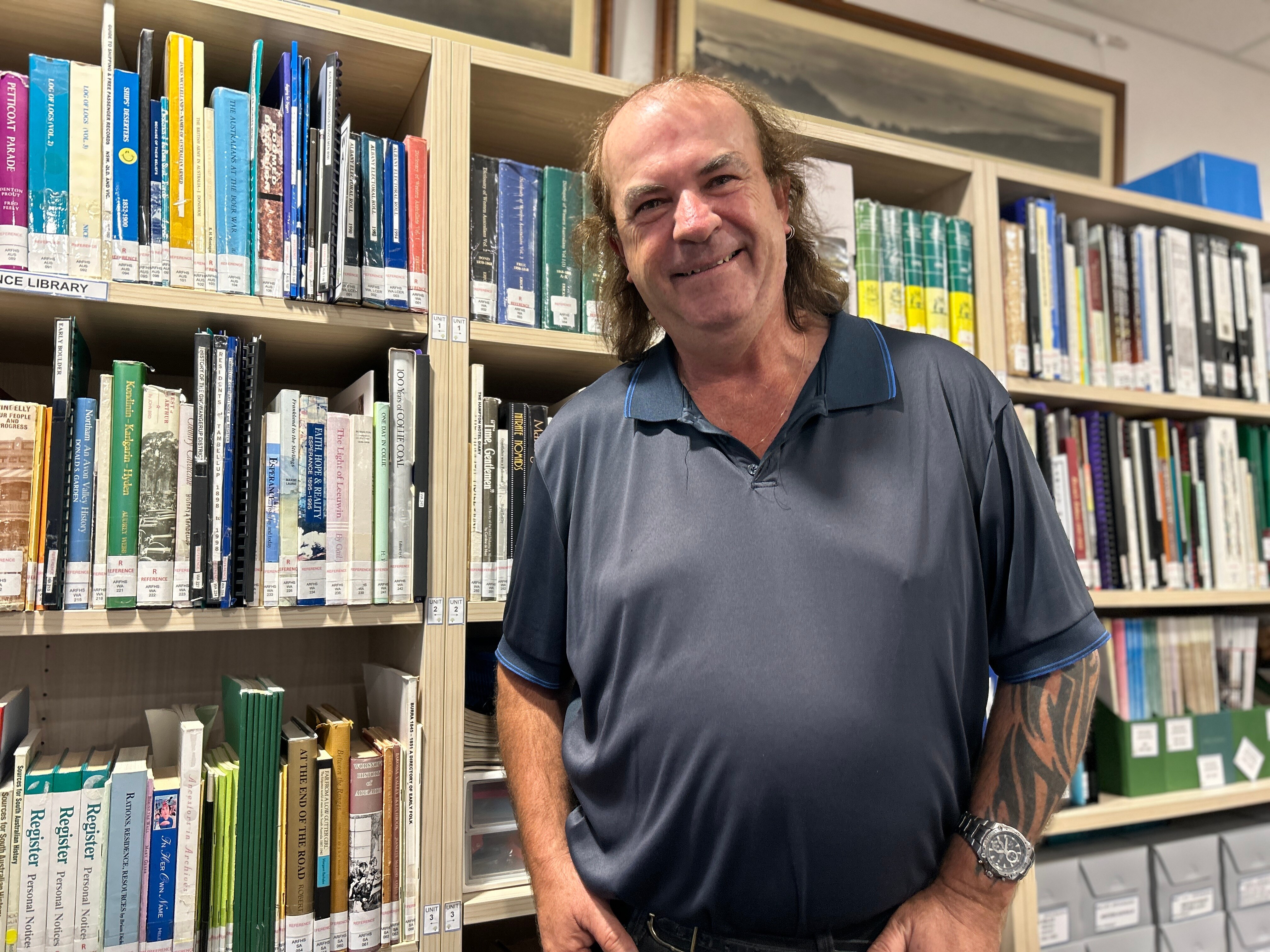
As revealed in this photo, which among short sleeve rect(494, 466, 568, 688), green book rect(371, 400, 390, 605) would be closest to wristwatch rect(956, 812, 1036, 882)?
short sleeve rect(494, 466, 568, 688)

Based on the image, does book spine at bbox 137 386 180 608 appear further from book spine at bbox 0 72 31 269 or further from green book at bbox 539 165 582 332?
green book at bbox 539 165 582 332

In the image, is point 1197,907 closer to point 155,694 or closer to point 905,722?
point 905,722

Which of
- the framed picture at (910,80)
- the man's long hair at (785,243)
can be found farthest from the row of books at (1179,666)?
the framed picture at (910,80)

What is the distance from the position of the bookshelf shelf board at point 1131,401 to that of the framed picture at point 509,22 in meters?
1.24

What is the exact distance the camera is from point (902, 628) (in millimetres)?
901

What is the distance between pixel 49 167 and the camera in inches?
45.9

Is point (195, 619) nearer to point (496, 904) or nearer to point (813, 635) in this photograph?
point (496, 904)

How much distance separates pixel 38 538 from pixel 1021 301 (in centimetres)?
184

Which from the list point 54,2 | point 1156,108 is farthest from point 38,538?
point 1156,108

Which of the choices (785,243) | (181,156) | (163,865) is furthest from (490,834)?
Result: (181,156)

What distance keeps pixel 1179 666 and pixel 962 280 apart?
1.07 meters

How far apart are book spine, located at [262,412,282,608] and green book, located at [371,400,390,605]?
14cm

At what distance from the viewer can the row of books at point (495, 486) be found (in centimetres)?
137

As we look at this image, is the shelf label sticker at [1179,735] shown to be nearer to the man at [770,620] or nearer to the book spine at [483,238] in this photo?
the man at [770,620]
